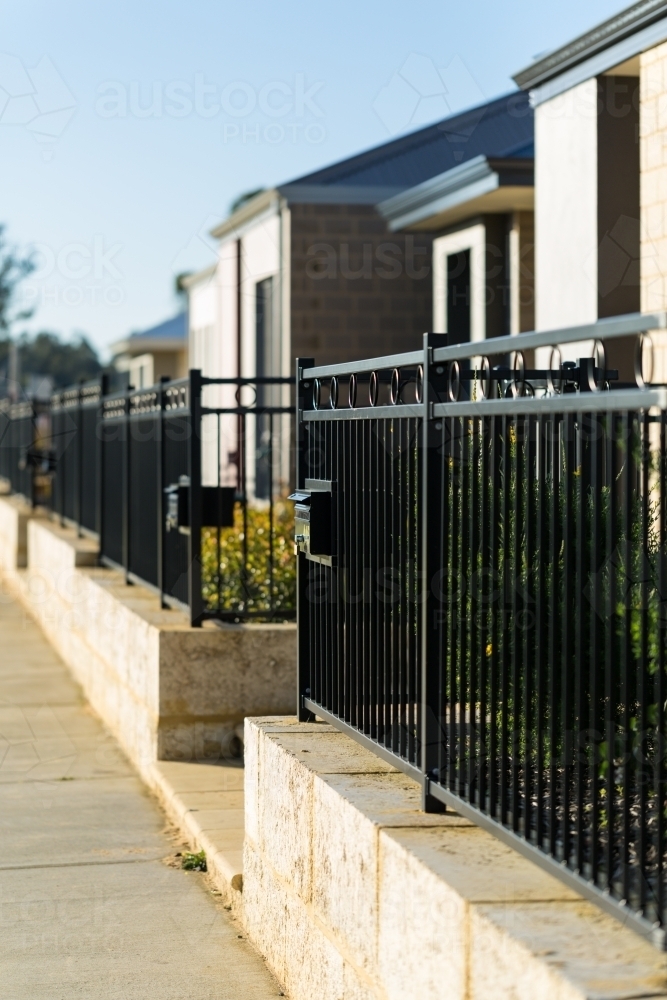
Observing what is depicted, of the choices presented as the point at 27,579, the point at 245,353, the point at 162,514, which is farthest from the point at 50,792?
the point at 245,353

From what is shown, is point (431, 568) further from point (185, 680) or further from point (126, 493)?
point (126, 493)

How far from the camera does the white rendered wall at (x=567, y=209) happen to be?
9.72 metres

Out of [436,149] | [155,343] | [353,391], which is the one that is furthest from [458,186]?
[155,343]

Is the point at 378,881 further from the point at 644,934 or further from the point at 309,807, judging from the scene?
the point at 644,934

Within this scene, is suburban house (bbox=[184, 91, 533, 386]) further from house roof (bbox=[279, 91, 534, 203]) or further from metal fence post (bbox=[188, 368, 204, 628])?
metal fence post (bbox=[188, 368, 204, 628])

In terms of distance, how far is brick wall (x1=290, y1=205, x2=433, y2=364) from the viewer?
1510cm

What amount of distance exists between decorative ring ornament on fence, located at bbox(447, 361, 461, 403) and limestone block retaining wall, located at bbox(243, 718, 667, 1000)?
1.14 m

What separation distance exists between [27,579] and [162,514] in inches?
310

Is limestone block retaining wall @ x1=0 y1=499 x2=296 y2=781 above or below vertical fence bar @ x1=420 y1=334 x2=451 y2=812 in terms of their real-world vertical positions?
below

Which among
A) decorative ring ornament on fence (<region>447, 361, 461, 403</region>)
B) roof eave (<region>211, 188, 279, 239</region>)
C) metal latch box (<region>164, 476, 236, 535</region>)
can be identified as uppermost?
roof eave (<region>211, 188, 279, 239</region>)

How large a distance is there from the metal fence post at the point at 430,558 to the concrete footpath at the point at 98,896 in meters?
1.22

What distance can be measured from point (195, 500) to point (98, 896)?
105 inches

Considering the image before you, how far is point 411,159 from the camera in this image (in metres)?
16.3

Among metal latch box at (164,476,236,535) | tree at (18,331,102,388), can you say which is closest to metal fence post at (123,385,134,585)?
metal latch box at (164,476,236,535)
